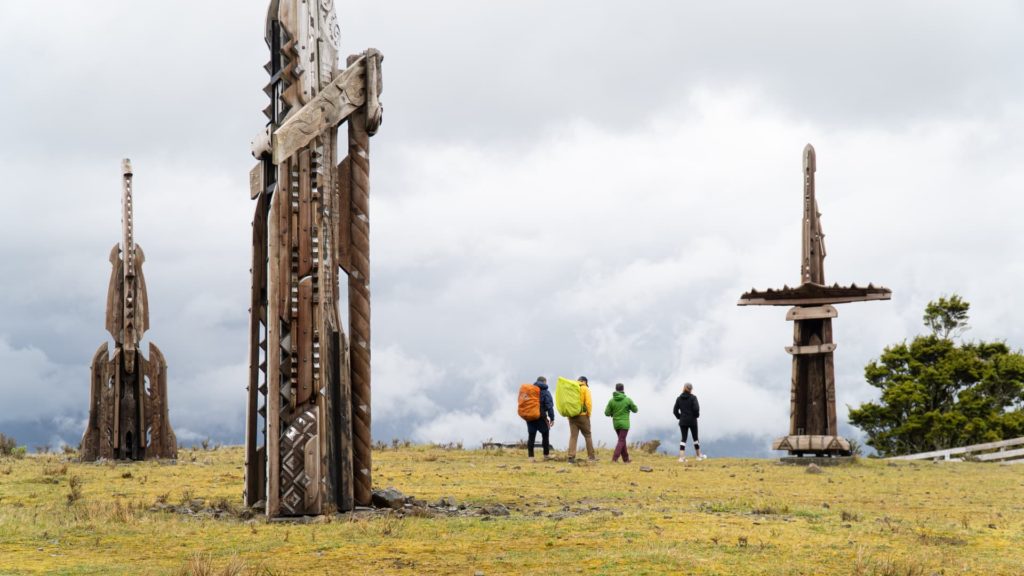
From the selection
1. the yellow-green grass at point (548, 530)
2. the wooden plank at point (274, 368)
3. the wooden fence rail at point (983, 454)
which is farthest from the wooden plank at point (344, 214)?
the wooden fence rail at point (983, 454)

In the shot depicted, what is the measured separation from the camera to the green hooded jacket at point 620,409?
2466cm

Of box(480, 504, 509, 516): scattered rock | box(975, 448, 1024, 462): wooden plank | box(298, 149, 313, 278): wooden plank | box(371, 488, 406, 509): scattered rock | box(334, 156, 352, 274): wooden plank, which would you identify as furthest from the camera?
box(975, 448, 1024, 462): wooden plank

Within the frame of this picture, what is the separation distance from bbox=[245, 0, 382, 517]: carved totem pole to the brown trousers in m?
11.5

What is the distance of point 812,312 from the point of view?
1022 inches

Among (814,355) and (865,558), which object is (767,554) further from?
(814,355)

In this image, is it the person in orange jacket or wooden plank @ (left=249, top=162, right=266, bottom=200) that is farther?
the person in orange jacket

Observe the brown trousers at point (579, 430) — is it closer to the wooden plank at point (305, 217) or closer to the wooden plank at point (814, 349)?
the wooden plank at point (814, 349)

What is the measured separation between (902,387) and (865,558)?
3077 centimetres

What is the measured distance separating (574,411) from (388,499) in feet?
36.2

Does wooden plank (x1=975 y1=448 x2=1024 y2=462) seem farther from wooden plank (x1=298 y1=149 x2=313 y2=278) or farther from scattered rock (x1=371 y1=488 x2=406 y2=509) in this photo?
wooden plank (x1=298 y1=149 x2=313 y2=278)

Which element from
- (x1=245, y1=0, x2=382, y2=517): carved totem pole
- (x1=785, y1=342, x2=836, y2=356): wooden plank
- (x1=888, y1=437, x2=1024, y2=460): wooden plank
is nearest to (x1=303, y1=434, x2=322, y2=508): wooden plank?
(x1=245, y1=0, x2=382, y2=517): carved totem pole

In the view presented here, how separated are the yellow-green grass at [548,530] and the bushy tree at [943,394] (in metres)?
18.4

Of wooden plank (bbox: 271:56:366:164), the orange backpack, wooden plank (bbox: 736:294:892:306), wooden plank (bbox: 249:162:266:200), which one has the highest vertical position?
wooden plank (bbox: 271:56:366:164)

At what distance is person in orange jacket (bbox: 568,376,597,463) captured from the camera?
24.4m
